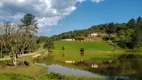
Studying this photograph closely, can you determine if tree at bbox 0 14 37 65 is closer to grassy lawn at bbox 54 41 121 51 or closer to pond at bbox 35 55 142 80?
pond at bbox 35 55 142 80

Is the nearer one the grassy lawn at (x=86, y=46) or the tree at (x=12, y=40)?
the tree at (x=12, y=40)

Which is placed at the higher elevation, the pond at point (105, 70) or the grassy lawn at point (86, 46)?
the grassy lawn at point (86, 46)

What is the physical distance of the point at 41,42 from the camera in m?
163

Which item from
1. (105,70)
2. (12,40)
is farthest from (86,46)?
(12,40)

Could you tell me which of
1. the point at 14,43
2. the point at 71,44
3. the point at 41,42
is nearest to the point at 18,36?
the point at 14,43

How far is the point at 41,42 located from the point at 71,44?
78.0 ft

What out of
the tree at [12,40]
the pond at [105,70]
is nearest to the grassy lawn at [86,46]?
the pond at [105,70]

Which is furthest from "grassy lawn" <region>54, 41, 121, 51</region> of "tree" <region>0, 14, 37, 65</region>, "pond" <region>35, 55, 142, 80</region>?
"tree" <region>0, 14, 37, 65</region>

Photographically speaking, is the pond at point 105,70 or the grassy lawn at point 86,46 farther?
the grassy lawn at point 86,46

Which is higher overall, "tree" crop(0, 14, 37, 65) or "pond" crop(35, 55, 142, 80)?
"tree" crop(0, 14, 37, 65)

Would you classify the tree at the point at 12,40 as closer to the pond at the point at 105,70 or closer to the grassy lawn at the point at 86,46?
the pond at the point at 105,70

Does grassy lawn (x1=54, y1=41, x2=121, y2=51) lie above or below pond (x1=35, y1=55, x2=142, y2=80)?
above

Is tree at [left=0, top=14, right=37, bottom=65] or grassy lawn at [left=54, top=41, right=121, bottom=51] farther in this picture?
grassy lawn at [left=54, top=41, right=121, bottom=51]

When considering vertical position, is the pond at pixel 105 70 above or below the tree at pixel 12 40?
below
